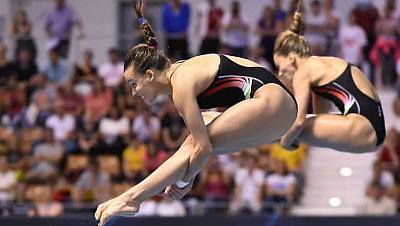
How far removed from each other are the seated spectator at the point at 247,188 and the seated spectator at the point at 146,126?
3.96ft

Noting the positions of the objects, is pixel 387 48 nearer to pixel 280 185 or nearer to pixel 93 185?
pixel 280 185

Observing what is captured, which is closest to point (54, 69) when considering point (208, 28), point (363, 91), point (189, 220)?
point (208, 28)

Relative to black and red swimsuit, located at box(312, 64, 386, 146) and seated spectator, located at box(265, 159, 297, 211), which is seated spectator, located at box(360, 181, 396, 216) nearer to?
seated spectator, located at box(265, 159, 297, 211)

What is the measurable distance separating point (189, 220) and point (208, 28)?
17.1 ft

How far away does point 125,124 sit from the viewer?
1175 centimetres

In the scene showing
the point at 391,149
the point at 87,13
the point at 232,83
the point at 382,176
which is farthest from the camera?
the point at 87,13

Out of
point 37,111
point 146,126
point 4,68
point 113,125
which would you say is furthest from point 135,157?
point 4,68

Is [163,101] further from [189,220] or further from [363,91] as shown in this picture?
[363,91]

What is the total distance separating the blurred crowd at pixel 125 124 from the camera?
10641 mm

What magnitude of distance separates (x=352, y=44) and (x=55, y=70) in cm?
356

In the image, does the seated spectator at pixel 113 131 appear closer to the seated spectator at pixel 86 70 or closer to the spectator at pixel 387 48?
the seated spectator at pixel 86 70

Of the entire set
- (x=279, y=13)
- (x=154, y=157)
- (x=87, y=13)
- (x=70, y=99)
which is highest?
(x=279, y=13)

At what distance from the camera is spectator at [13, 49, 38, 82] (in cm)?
1282

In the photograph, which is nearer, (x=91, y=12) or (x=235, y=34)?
(x=235, y=34)
